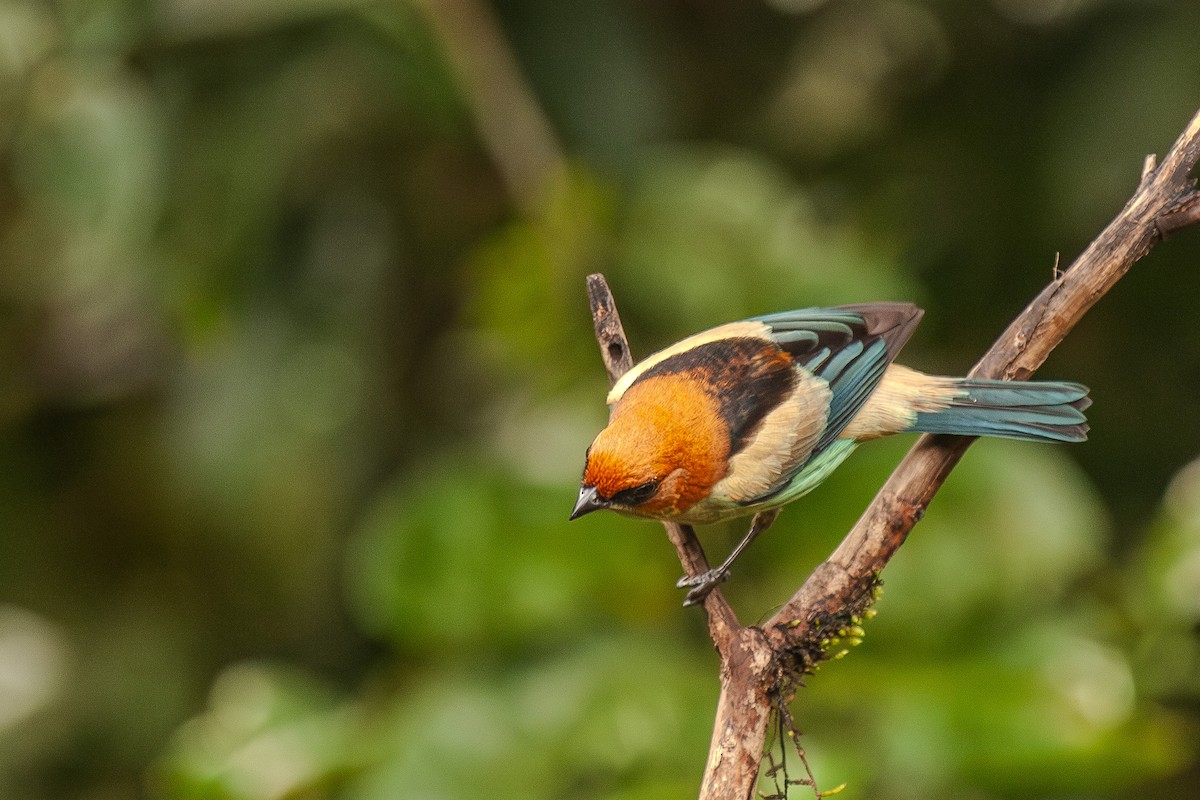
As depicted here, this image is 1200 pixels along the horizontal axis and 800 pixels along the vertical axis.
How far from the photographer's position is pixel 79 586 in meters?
5.13

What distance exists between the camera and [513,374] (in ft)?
14.8

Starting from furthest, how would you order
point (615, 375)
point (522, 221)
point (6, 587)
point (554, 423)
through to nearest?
1. point (6, 587)
2. point (522, 221)
3. point (554, 423)
4. point (615, 375)

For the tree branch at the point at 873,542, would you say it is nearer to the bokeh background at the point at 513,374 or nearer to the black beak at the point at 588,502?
the black beak at the point at 588,502

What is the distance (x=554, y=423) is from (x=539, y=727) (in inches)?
38.5

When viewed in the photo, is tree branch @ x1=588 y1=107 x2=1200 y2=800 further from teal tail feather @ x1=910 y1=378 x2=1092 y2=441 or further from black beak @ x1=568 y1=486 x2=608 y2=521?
black beak @ x1=568 y1=486 x2=608 y2=521

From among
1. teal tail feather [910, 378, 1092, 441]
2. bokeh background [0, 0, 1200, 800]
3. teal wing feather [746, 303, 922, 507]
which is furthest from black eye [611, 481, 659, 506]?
bokeh background [0, 0, 1200, 800]

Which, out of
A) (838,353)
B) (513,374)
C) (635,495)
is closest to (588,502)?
(635,495)

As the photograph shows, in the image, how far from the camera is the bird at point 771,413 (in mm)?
2455

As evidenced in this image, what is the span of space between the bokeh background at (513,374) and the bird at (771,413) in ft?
Result: 3.10

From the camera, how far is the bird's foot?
2318mm

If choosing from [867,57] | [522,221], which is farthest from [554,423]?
[867,57]

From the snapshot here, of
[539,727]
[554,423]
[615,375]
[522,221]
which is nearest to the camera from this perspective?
[615,375]

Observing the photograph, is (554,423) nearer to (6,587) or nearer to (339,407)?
(339,407)

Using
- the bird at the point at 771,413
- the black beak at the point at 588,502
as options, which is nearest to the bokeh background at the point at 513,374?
the bird at the point at 771,413
